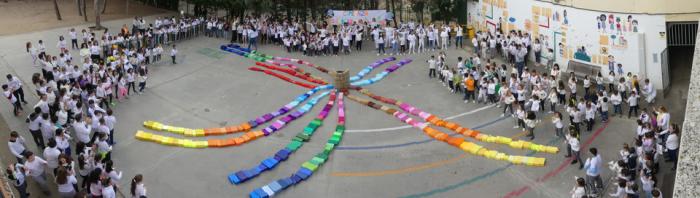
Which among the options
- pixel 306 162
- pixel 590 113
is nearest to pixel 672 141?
pixel 590 113

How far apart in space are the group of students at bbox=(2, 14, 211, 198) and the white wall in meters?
16.1

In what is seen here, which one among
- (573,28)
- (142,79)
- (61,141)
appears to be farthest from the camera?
(573,28)

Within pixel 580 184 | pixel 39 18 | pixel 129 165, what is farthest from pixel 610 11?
pixel 39 18

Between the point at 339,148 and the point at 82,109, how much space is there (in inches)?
363

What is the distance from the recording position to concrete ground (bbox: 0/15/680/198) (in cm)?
1733

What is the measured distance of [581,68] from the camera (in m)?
26.1

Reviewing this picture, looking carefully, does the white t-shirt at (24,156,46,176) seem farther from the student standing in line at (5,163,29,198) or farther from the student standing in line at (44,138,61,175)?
the student standing in line at (44,138,61,175)

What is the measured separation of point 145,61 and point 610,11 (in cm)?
1992

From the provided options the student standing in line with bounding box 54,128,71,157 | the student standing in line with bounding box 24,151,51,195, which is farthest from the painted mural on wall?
the student standing in line with bounding box 24,151,51,195

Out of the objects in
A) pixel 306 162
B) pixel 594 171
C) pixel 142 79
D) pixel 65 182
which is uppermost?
pixel 142 79

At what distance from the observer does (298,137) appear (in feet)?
67.9

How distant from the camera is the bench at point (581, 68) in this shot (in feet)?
84.0

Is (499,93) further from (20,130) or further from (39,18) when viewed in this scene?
(39,18)

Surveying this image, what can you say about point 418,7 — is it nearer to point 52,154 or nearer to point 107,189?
point 52,154
